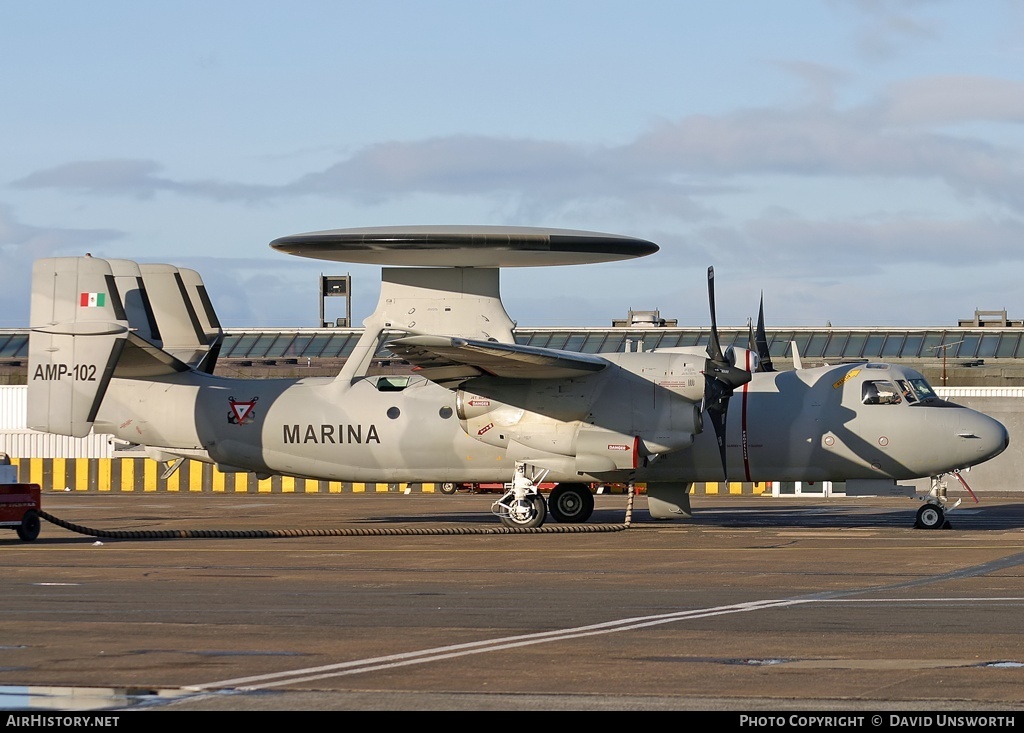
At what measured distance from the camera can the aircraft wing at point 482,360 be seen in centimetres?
2564

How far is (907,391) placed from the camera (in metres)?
28.8

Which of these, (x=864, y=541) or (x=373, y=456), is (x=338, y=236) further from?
(x=864, y=541)

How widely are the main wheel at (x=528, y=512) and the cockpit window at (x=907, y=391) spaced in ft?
28.5

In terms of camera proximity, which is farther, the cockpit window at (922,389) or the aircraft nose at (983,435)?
the cockpit window at (922,389)

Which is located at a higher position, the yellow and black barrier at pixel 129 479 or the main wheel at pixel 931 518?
the main wheel at pixel 931 518

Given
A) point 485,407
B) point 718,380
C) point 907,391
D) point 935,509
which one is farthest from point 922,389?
point 485,407

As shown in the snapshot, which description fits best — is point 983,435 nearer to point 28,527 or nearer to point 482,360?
point 482,360

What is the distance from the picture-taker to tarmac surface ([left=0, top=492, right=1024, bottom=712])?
986cm

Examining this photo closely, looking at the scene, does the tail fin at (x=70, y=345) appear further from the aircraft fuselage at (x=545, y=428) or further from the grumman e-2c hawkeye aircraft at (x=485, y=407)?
the aircraft fuselage at (x=545, y=428)

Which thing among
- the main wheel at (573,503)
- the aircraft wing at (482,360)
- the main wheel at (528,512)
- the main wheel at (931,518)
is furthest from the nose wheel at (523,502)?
the main wheel at (931,518)

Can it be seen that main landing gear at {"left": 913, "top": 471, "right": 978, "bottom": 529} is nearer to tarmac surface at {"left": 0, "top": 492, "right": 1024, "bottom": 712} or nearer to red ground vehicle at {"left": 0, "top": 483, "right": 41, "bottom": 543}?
tarmac surface at {"left": 0, "top": 492, "right": 1024, "bottom": 712}

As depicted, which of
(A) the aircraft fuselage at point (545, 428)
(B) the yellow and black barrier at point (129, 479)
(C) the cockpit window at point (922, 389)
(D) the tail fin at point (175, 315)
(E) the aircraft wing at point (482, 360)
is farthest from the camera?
(B) the yellow and black barrier at point (129, 479)

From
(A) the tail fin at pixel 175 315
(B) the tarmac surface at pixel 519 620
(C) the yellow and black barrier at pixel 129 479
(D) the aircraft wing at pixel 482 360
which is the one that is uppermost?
(A) the tail fin at pixel 175 315

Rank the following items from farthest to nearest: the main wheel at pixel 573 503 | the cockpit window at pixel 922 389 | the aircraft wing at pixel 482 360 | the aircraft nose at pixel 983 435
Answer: the main wheel at pixel 573 503 < the cockpit window at pixel 922 389 < the aircraft nose at pixel 983 435 < the aircraft wing at pixel 482 360
